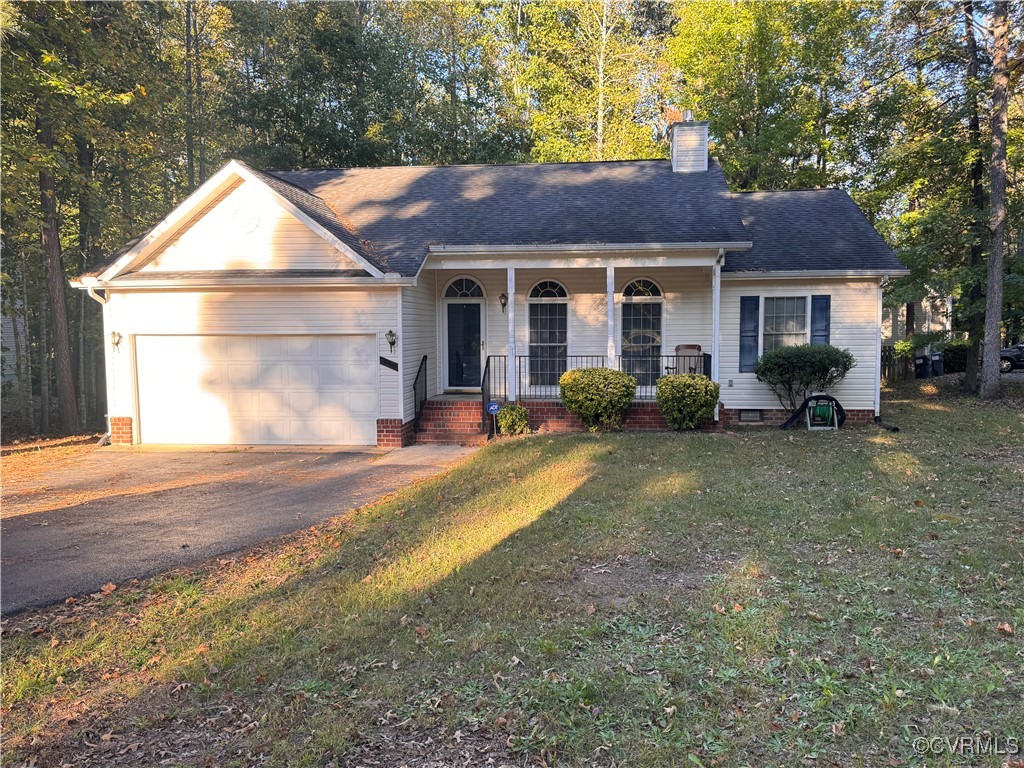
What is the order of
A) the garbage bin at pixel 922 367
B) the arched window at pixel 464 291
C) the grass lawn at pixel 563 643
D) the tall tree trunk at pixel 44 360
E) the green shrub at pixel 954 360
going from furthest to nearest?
the green shrub at pixel 954 360 < the garbage bin at pixel 922 367 < the tall tree trunk at pixel 44 360 < the arched window at pixel 464 291 < the grass lawn at pixel 563 643

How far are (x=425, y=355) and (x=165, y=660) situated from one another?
894 cm

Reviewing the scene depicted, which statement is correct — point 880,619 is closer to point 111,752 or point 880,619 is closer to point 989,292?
point 111,752

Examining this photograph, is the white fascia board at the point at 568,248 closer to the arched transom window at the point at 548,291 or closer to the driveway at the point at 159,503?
the arched transom window at the point at 548,291

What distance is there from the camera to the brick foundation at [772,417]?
1243 centimetres

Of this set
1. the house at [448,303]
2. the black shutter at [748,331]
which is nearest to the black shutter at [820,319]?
the house at [448,303]

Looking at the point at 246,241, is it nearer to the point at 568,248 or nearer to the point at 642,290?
the point at 568,248

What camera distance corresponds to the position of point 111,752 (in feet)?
10.1

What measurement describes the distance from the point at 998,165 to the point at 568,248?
1064cm

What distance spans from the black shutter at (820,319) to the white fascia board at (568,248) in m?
2.31

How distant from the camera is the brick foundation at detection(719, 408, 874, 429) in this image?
12.4m

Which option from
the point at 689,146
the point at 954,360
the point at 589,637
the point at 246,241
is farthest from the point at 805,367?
the point at 954,360

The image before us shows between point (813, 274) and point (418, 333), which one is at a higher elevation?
point (813, 274)

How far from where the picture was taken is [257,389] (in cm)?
1156

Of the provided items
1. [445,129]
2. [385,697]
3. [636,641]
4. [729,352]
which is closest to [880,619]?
[636,641]
